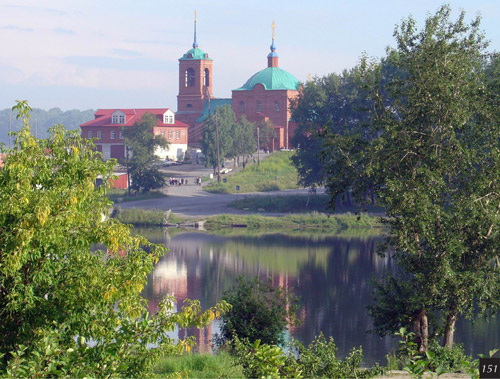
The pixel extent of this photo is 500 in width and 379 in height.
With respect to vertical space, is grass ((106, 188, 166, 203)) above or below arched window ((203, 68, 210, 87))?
below

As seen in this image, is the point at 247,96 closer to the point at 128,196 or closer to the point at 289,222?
the point at 128,196

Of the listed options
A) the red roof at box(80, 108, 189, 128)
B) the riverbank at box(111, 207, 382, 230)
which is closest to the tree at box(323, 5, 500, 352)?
the riverbank at box(111, 207, 382, 230)

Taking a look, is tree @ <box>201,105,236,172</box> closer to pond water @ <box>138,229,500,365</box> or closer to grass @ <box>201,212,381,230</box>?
grass @ <box>201,212,381,230</box>

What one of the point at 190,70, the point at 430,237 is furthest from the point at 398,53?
the point at 190,70

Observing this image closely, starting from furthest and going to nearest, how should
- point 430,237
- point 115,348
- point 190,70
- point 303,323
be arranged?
point 190,70
point 303,323
point 430,237
point 115,348

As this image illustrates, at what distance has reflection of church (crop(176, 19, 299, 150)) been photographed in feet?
292

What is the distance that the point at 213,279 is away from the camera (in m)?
32.3

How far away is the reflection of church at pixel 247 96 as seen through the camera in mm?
Result: 89050

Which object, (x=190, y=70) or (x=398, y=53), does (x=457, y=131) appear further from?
(x=190, y=70)

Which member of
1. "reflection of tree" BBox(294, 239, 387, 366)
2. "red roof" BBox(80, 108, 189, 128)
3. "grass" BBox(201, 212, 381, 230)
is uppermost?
"red roof" BBox(80, 108, 189, 128)

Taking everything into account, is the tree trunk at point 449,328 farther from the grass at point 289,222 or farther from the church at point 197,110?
the church at point 197,110

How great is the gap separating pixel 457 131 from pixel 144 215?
37654mm

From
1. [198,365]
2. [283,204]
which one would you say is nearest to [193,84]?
[283,204]

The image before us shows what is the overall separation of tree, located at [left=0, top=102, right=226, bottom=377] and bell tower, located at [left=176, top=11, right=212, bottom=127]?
85.1m
